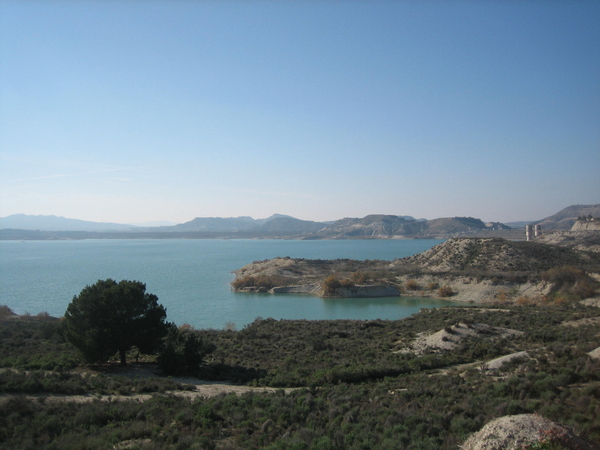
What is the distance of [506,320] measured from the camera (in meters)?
24.6

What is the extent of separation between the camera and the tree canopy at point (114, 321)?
55.0 feet

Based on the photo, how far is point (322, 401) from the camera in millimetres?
11102

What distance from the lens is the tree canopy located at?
1675 cm

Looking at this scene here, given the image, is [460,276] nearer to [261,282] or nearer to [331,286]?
[331,286]

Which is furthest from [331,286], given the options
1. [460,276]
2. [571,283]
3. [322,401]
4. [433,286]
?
[322,401]

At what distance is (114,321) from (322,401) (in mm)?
10932

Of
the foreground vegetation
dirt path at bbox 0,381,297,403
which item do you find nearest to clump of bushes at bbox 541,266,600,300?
the foreground vegetation

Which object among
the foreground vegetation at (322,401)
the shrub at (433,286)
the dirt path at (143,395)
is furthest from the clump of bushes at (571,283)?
the dirt path at (143,395)

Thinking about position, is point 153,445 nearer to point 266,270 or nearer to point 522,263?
point 522,263

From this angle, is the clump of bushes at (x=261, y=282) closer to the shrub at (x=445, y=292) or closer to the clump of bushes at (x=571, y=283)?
the shrub at (x=445, y=292)

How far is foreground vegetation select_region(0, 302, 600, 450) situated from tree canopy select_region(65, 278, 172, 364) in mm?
1292

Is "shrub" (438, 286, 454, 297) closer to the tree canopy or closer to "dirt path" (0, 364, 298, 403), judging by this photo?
the tree canopy

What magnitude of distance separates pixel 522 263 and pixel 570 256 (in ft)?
33.2

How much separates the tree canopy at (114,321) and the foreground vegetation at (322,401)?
50.9 inches
